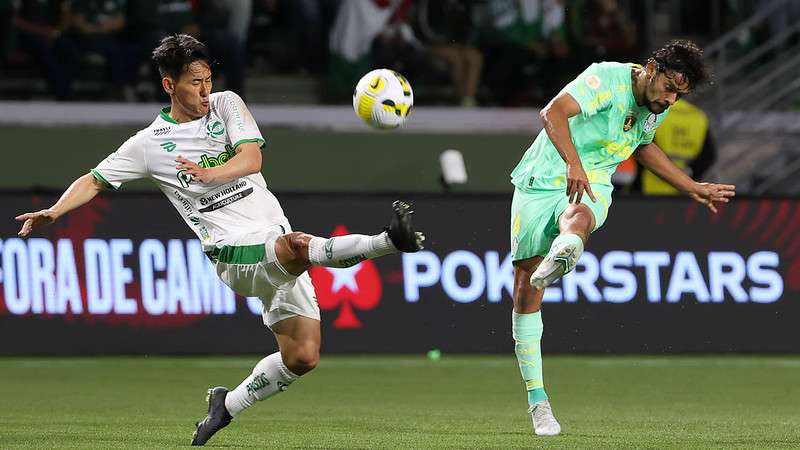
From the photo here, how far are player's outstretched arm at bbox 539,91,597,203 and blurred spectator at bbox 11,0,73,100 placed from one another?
953 cm

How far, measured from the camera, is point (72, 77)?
1656 cm

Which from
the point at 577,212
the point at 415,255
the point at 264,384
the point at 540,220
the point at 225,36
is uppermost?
the point at 225,36

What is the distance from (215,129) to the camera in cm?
760

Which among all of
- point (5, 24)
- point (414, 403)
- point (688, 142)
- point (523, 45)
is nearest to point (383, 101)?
point (414, 403)

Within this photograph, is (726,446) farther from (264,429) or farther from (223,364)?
(223,364)

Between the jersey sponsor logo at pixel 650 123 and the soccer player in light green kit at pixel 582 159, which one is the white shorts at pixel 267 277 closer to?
the soccer player in light green kit at pixel 582 159

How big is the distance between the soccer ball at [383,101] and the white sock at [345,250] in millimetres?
1143

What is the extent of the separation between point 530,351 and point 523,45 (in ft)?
31.8

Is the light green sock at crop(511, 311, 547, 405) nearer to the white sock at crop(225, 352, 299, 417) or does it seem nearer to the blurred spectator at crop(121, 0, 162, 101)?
the white sock at crop(225, 352, 299, 417)

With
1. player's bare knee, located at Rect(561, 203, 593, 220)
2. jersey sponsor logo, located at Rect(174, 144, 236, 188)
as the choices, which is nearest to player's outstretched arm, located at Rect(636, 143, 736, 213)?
player's bare knee, located at Rect(561, 203, 593, 220)

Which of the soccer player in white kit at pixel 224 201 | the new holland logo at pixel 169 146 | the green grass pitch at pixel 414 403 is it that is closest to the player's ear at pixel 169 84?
the soccer player in white kit at pixel 224 201

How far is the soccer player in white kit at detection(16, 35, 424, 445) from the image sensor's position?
7387 millimetres

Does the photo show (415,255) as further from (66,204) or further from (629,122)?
(66,204)

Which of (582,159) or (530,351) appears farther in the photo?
(582,159)
